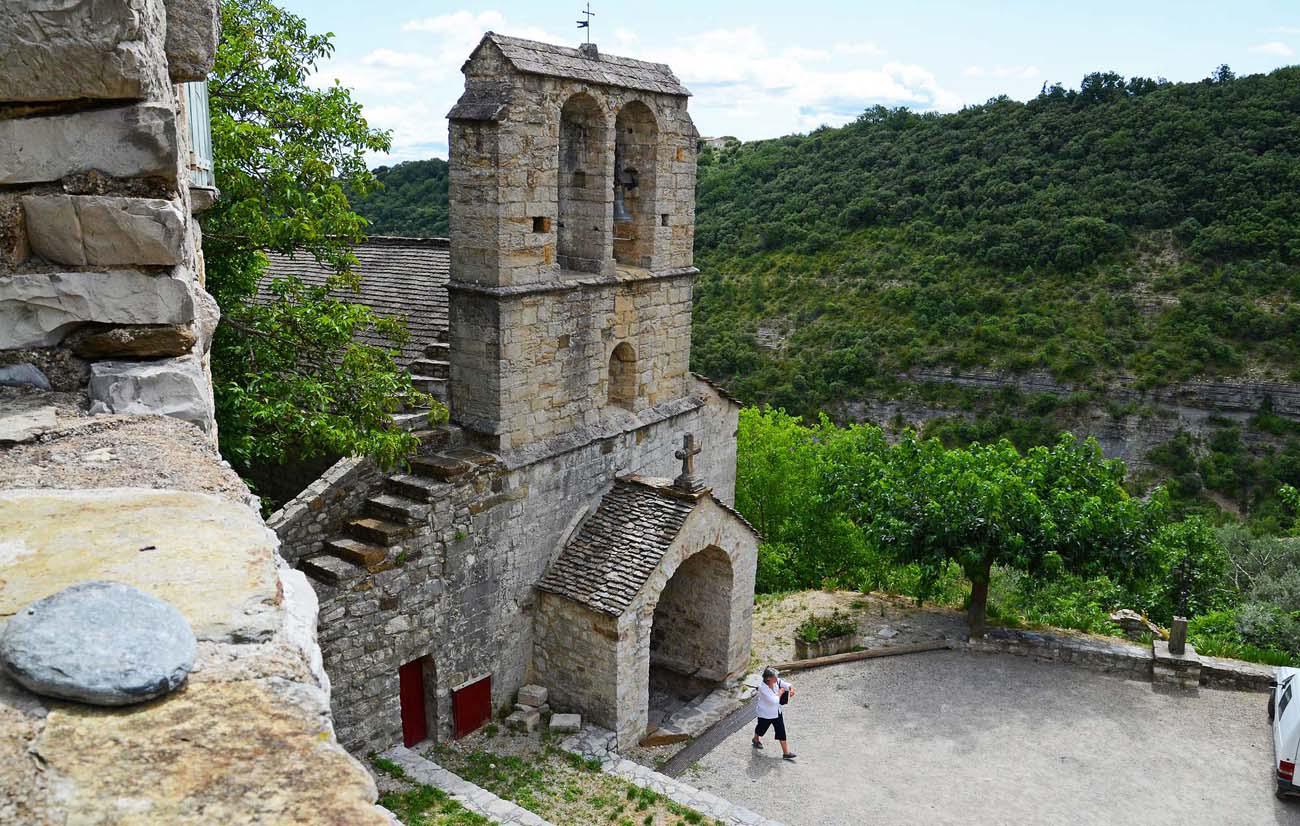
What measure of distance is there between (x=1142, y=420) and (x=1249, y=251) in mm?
7084

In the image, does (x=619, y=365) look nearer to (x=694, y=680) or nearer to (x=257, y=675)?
(x=694, y=680)

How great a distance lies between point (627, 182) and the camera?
12.6 m

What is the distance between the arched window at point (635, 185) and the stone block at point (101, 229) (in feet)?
31.1

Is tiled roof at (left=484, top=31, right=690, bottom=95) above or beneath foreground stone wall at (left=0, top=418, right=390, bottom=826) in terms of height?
above

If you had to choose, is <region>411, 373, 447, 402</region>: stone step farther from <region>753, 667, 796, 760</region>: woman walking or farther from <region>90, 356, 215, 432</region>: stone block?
<region>90, 356, 215, 432</region>: stone block

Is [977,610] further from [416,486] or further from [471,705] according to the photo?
[416,486]

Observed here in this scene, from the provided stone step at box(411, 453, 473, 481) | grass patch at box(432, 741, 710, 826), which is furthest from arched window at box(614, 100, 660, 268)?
grass patch at box(432, 741, 710, 826)

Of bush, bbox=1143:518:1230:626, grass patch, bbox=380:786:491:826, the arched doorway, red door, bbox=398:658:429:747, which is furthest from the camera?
bush, bbox=1143:518:1230:626

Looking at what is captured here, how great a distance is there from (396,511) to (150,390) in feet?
23.9

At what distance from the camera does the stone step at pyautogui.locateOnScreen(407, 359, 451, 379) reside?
458 inches

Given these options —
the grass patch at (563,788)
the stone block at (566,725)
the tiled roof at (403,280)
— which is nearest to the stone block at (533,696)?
the stone block at (566,725)

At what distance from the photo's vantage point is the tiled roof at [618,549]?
441 inches

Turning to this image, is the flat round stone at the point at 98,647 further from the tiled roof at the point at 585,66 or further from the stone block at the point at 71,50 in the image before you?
the tiled roof at the point at 585,66

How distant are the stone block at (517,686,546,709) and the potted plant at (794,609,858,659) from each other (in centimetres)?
444
